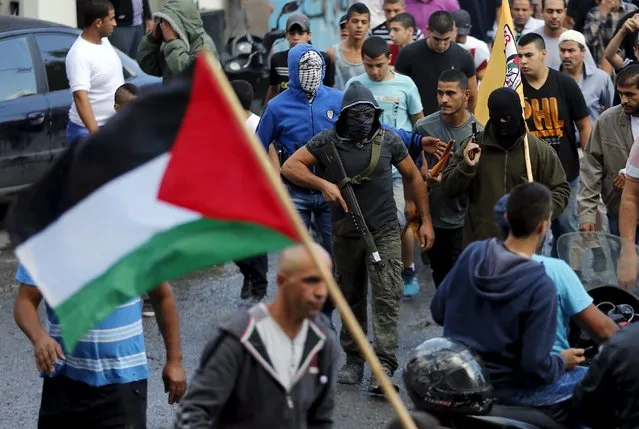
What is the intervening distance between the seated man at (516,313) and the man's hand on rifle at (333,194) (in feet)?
9.08

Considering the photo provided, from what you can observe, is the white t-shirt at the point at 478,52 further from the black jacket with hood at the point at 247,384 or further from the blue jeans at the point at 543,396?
the black jacket with hood at the point at 247,384

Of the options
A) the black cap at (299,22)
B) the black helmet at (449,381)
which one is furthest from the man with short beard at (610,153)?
the black helmet at (449,381)

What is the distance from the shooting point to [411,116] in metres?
11.2

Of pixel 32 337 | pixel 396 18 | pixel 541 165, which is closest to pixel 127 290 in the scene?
pixel 32 337

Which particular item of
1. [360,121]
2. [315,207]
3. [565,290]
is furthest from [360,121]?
[565,290]

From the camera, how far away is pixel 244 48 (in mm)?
17141

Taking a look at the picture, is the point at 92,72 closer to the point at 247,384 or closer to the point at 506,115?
the point at 506,115

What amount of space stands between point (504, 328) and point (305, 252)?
4.55 feet

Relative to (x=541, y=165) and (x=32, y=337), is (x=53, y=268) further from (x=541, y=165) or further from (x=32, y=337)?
(x=541, y=165)

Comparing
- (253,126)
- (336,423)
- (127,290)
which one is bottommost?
(336,423)

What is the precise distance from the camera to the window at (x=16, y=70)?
42.1 feet

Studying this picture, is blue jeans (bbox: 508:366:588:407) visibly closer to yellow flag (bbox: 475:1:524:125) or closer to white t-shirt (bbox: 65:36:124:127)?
yellow flag (bbox: 475:1:524:125)

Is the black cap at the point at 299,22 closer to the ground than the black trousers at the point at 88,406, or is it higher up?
higher up

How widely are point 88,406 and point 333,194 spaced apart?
10.1 ft
